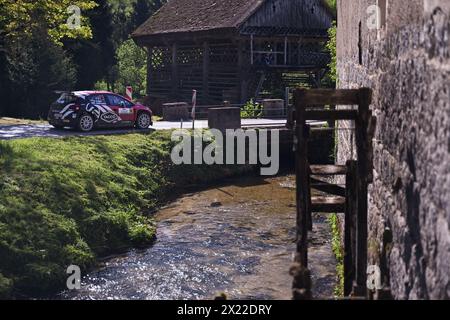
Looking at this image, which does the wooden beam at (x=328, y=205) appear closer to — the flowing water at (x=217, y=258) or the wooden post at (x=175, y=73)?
the flowing water at (x=217, y=258)

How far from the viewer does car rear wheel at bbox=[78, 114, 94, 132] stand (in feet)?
64.8

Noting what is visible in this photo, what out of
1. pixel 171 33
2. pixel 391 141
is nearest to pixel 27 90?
pixel 171 33

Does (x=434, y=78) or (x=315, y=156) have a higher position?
(x=434, y=78)

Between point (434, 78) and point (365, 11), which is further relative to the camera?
point (365, 11)

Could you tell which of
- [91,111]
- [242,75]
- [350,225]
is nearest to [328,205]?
[350,225]

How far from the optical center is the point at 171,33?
3309cm

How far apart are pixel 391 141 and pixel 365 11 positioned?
136 inches

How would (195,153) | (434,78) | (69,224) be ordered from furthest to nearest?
(195,153), (69,224), (434,78)

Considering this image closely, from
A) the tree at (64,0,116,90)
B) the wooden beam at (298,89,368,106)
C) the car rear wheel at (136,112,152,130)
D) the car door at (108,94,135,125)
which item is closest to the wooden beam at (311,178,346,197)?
the wooden beam at (298,89,368,106)

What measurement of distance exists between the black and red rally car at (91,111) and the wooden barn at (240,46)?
991 centimetres

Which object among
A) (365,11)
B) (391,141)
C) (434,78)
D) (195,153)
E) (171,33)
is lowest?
(195,153)

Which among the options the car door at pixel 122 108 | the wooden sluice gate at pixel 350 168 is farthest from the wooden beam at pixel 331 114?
the car door at pixel 122 108

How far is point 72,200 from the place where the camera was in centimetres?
1316
